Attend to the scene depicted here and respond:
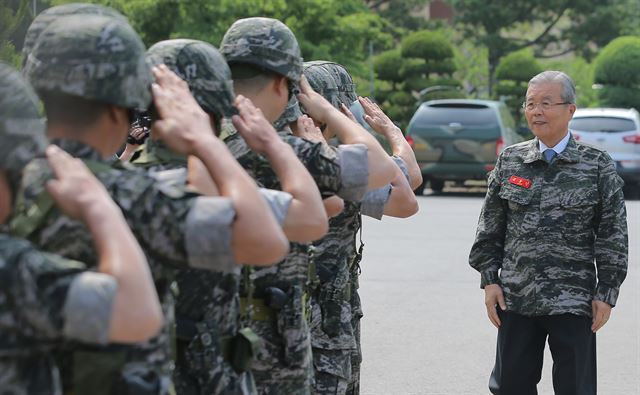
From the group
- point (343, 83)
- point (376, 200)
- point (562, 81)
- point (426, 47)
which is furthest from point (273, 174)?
point (426, 47)

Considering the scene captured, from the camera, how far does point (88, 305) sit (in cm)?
245

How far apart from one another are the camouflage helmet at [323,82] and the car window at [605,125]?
58.2ft

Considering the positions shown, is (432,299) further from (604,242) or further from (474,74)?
(474,74)

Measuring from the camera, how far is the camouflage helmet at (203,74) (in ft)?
11.3

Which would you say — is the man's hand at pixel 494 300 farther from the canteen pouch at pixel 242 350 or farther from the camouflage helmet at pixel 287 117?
the canteen pouch at pixel 242 350

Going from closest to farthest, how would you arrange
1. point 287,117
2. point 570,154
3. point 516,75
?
1. point 287,117
2. point 570,154
3. point 516,75

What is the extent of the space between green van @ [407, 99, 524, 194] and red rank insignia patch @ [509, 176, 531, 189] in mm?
15330

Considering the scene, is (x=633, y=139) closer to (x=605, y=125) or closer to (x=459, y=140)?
(x=605, y=125)

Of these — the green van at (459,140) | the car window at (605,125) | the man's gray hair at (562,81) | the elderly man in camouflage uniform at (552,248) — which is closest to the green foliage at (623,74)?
the car window at (605,125)

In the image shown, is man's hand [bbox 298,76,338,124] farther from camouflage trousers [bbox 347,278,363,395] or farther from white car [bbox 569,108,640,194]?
white car [bbox 569,108,640,194]

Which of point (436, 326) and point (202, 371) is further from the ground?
point (202, 371)

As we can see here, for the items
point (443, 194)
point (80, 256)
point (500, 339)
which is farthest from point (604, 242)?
point (443, 194)

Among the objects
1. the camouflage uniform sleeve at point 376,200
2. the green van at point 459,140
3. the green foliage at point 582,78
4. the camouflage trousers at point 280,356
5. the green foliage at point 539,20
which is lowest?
the green foliage at point 582,78

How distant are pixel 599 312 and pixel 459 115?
16.5 metres
